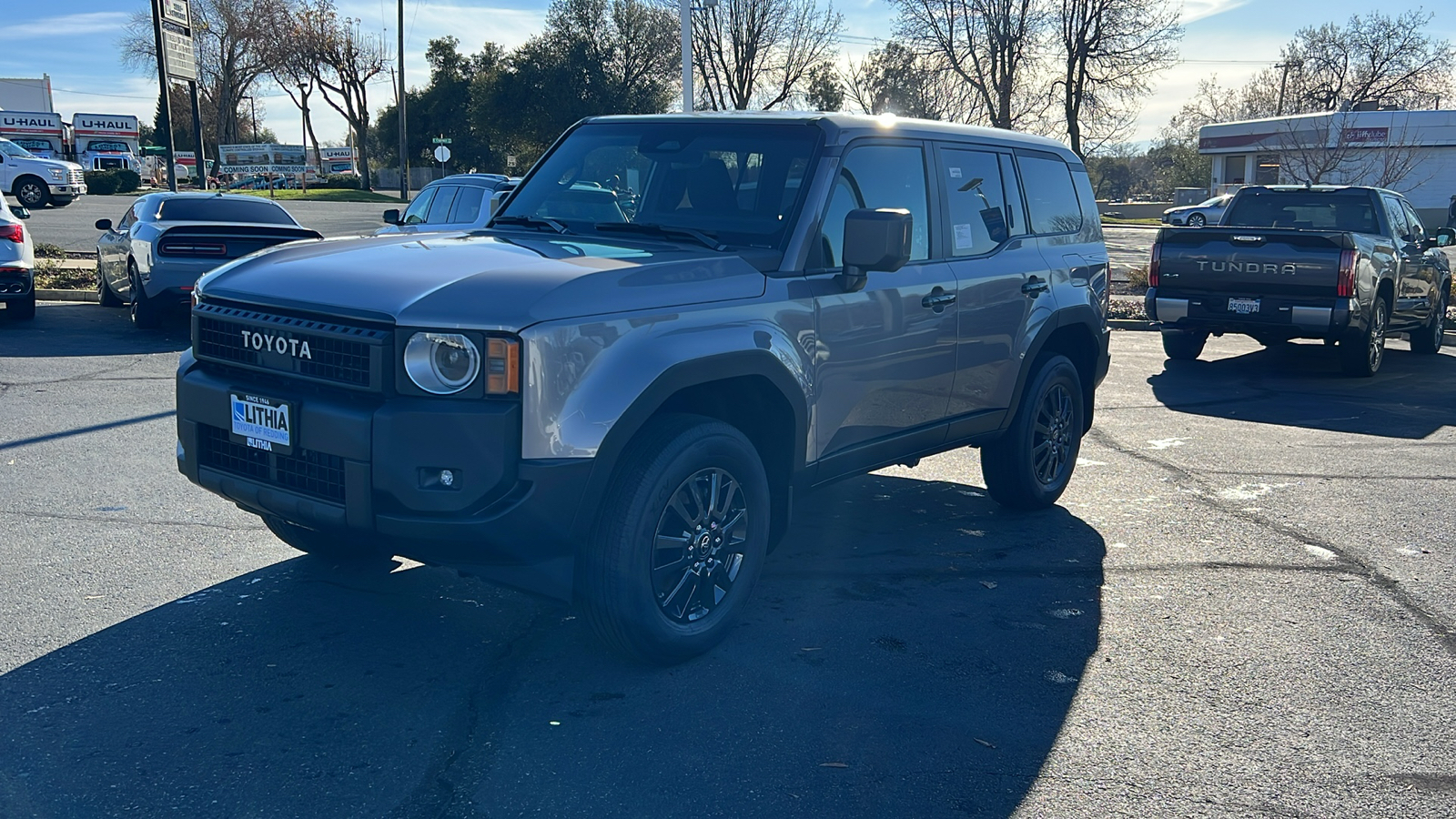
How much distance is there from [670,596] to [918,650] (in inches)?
38.8

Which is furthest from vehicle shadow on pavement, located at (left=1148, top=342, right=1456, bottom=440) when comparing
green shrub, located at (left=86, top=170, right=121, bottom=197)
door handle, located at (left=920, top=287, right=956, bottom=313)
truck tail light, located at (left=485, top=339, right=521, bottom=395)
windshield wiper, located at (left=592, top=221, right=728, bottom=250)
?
green shrub, located at (left=86, top=170, right=121, bottom=197)

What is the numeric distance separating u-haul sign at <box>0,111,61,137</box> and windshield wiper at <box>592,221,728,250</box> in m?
75.0

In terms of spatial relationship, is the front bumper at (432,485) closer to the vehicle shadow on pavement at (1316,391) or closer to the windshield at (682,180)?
the windshield at (682,180)

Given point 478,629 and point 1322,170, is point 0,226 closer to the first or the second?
point 478,629

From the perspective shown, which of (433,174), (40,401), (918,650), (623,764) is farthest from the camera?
(433,174)

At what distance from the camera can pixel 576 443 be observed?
375 cm

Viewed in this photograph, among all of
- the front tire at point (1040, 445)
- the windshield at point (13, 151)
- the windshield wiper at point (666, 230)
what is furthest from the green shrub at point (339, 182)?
the windshield wiper at point (666, 230)

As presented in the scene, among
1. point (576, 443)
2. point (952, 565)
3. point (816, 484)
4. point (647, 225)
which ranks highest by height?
point (647, 225)

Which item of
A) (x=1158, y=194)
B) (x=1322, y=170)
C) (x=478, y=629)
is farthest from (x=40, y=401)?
(x=1158, y=194)

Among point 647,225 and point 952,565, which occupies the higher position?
point 647,225

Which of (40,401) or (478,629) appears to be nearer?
→ (478,629)

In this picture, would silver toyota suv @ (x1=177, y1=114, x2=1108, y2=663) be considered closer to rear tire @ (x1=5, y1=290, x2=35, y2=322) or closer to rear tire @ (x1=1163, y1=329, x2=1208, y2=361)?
rear tire @ (x1=1163, y1=329, x2=1208, y2=361)

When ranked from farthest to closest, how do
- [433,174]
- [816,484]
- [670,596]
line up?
[433,174] < [816,484] < [670,596]

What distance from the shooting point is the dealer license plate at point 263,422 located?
3.89 metres
